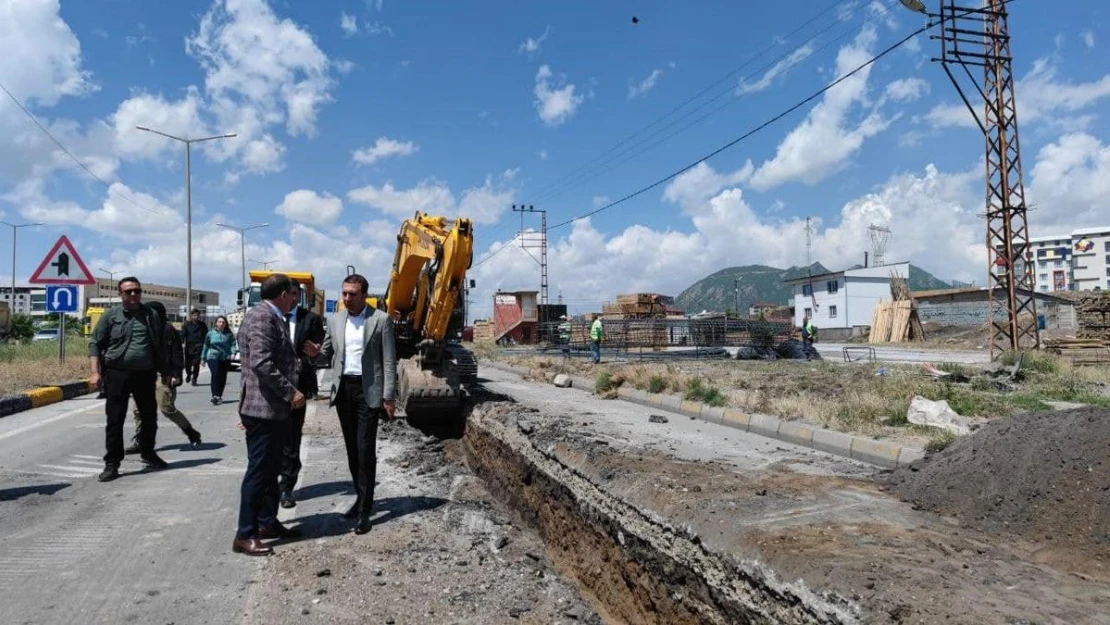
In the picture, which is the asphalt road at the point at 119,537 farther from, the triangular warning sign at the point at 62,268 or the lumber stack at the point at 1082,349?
the lumber stack at the point at 1082,349

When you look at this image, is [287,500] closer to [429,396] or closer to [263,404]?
[263,404]

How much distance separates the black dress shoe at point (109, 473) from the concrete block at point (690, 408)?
296 inches

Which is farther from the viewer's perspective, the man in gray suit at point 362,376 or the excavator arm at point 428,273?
the excavator arm at point 428,273

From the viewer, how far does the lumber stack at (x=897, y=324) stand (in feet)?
132

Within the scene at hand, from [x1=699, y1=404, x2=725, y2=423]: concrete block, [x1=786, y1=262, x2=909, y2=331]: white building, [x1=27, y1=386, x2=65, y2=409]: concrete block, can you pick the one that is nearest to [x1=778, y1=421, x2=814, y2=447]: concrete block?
[x1=699, y1=404, x2=725, y2=423]: concrete block

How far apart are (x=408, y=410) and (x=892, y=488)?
584cm

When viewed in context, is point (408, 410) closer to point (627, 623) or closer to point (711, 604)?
point (627, 623)

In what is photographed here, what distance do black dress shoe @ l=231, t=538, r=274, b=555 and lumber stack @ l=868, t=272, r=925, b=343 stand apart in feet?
133

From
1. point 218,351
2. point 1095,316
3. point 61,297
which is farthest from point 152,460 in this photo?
point 1095,316

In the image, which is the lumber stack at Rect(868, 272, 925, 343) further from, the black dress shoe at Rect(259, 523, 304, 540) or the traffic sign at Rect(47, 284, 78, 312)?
the black dress shoe at Rect(259, 523, 304, 540)

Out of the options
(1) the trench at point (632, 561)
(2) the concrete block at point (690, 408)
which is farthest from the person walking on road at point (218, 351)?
(2) the concrete block at point (690, 408)

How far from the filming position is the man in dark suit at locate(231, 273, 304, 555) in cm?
444

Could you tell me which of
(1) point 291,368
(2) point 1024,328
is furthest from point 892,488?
(2) point 1024,328

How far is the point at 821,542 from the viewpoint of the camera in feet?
12.4
